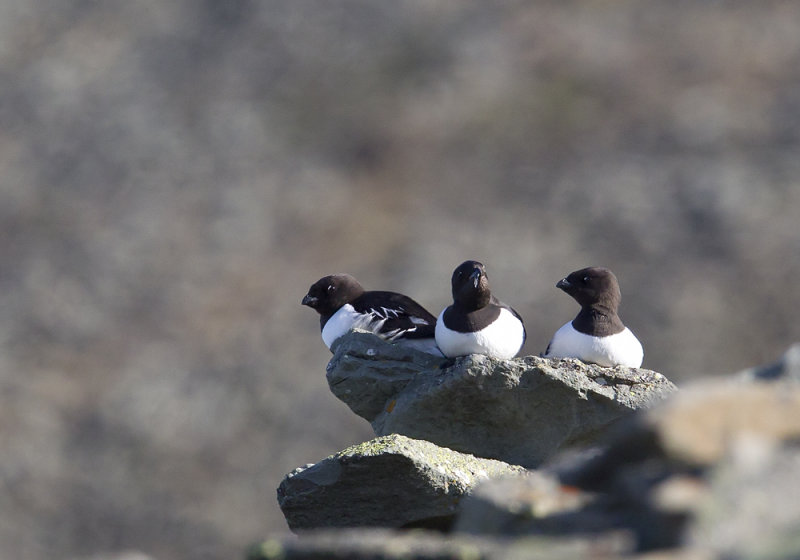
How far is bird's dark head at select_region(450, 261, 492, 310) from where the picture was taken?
882 centimetres

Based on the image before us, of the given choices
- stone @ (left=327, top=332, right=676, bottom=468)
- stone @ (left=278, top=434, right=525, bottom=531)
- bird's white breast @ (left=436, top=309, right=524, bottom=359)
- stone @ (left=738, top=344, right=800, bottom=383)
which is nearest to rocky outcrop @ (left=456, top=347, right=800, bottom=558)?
stone @ (left=738, top=344, right=800, bottom=383)

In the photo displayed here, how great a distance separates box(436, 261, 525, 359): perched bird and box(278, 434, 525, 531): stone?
1.04m


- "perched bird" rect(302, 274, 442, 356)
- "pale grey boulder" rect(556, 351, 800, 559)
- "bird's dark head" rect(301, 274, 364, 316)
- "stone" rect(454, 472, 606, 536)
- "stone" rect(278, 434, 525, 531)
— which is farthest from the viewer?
"bird's dark head" rect(301, 274, 364, 316)

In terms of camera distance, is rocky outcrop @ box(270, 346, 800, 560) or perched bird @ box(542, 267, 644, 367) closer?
rocky outcrop @ box(270, 346, 800, 560)

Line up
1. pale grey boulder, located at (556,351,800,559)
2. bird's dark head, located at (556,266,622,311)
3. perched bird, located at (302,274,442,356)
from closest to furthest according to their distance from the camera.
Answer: pale grey boulder, located at (556,351,800,559) < bird's dark head, located at (556,266,622,311) < perched bird, located at (302,274,442,356)

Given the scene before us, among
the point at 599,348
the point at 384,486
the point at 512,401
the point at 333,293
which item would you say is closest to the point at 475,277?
the point at 512,401

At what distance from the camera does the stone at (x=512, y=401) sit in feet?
27.9

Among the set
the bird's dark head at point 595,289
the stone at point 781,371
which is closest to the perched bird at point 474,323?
the bird's dark head at point 595,289

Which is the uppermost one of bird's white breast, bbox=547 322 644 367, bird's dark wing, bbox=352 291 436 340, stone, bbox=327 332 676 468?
bird's dark wing, bbox=352 291 436 340

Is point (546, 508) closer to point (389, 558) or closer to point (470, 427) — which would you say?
point (389, 558)

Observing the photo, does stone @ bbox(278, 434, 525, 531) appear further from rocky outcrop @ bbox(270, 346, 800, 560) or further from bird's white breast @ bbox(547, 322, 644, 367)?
rocky outcrop @ bbox(270, 346, 800, 560)

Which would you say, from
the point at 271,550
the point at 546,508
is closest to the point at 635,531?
the point at 546,508

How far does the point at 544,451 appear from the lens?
28.9ft

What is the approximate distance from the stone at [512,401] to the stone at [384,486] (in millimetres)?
668
